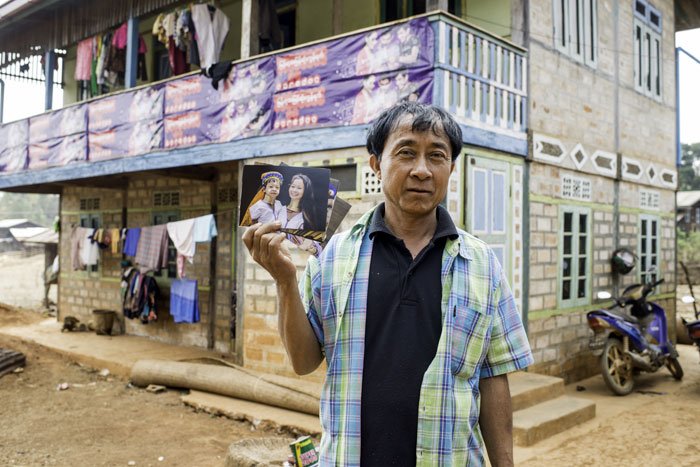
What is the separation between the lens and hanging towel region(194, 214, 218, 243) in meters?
9.01

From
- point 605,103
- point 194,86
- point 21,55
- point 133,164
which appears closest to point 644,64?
point 605,103

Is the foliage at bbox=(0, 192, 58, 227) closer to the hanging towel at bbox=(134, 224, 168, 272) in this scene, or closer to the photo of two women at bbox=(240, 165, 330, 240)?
the hanging towel at bbox=(134, 224, 168, 272)

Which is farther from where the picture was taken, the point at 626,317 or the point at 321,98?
the point at 626,317

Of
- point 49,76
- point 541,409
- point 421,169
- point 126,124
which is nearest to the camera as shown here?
point 421,169

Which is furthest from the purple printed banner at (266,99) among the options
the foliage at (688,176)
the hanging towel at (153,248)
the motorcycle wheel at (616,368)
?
the foliage at (688,176)

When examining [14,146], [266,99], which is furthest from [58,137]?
[266,99]

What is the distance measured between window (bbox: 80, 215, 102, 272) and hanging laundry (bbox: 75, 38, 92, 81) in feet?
10.6

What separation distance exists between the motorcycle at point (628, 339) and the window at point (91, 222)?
10.1m

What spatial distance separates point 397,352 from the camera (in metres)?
1.80

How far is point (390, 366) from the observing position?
1802 millimetres

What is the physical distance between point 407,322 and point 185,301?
892 cm

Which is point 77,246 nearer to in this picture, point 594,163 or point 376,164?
point 594,163

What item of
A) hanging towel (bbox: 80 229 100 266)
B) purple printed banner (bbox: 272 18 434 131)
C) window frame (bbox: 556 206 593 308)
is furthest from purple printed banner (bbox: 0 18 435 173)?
window frame (bbox: 556 206 593 308)

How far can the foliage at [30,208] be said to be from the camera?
54750 mm
